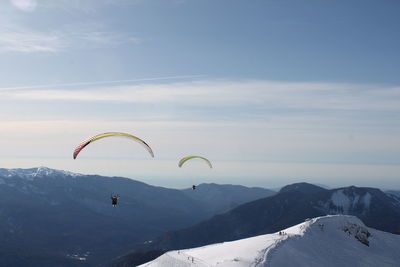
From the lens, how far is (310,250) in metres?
64.0

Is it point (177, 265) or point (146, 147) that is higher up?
point (146, 147)

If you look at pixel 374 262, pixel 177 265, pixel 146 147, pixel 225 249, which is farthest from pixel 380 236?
pixel 146 147

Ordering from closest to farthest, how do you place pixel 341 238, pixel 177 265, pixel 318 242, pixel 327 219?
pixel 177 265 < pixel 318 242 < pixel 341 238 < pixel 327 219

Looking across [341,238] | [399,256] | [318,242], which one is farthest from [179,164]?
[399,256]

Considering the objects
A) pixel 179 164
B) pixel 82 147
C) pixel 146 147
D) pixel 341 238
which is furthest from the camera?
pixel 341 238

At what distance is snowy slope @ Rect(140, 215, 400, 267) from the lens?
5772 cm

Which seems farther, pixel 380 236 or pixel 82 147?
pixel 380 236

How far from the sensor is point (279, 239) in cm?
6594

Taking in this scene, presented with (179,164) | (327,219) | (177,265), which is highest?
(179,164)

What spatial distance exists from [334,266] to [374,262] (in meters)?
10.0

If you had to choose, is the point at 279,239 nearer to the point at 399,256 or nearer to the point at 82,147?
the point at 399,256

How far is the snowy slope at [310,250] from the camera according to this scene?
57719 millimetres

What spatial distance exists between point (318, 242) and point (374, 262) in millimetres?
8624

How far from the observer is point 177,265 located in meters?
59.4
